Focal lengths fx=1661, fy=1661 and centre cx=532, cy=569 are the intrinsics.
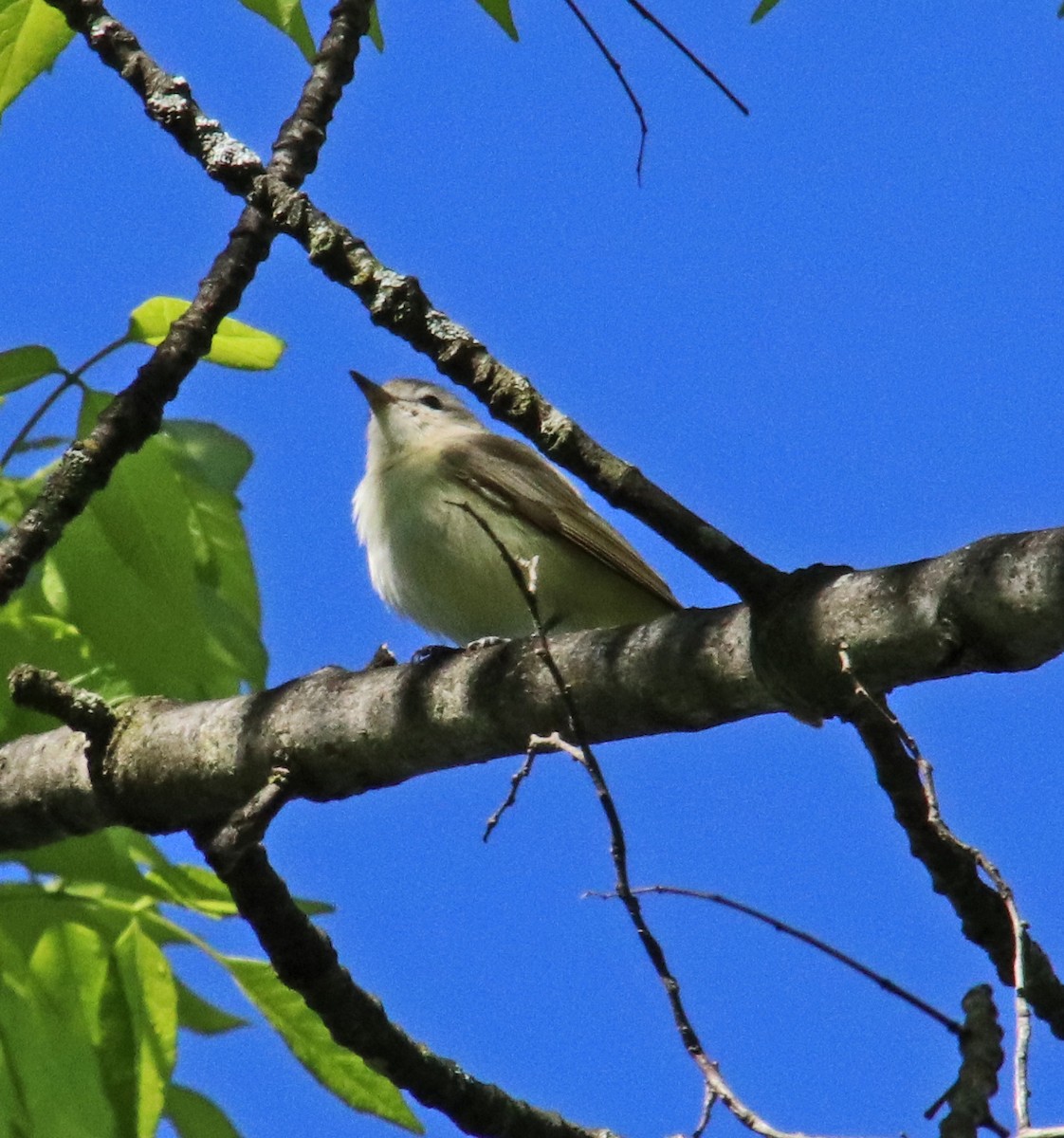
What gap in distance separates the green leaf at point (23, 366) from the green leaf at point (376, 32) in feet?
2.92

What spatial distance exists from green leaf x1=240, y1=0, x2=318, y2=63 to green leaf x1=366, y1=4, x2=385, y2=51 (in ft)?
1.22

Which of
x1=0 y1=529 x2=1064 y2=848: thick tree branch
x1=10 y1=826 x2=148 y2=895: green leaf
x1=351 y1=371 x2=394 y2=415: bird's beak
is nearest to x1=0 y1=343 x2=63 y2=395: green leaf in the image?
x1=0 y1=529 x2=1064 y2=848: thick tree branch

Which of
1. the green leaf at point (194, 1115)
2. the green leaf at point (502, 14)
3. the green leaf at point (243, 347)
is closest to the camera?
the green leaf at point (502, 14)

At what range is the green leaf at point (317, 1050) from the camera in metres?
3.55

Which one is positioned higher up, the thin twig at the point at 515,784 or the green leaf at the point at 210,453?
the green leaf at the point at 210,453

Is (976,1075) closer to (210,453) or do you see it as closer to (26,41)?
(210,453)

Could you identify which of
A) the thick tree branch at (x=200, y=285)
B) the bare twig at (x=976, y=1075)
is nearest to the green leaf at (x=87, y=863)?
the thick tree branch at (x=200, y=285)

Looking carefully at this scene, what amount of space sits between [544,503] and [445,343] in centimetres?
335

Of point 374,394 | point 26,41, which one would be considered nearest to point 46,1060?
point 26,41

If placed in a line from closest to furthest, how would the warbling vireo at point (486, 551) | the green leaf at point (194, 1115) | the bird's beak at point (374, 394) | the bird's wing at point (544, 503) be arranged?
the green leaf at point (194, 1115), the warbling vireo at point (486, 551), the bird's wing at point (544, 503), the bird's beak at point (374, 394)

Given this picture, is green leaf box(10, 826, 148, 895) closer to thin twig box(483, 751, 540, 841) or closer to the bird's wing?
thin twig box(483, 751, 540, 841)

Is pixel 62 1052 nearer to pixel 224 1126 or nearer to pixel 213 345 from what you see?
pixel 224 1126

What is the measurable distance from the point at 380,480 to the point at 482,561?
79cm

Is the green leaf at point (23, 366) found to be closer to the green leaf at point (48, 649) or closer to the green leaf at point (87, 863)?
the green leaf at point (48, 649)
